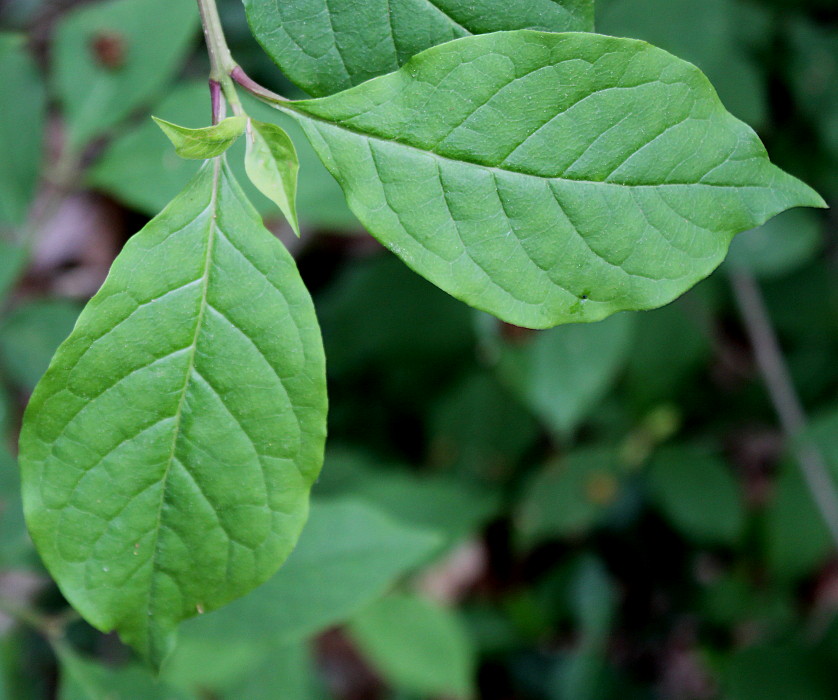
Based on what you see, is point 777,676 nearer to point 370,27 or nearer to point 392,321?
point 392,321

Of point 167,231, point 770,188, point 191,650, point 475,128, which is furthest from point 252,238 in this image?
point 191,650

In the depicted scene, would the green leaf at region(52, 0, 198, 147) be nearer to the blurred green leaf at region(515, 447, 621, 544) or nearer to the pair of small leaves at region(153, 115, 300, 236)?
the pair of small leaves at region(153, 115, 300, 236)

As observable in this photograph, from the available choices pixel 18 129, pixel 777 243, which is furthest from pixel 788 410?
pixel 18 129

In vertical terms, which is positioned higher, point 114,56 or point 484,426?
point 114,56

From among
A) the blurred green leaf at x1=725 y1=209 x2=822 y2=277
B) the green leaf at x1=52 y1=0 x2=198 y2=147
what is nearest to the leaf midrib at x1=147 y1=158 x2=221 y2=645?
the green leaf at x1=52 y1=0 x2=198 y2=147

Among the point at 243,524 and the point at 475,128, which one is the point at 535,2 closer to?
the point at 475,128
